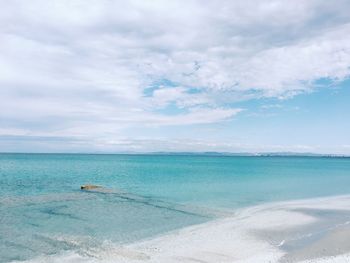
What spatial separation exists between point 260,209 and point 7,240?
23301mm

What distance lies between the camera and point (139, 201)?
125 ft

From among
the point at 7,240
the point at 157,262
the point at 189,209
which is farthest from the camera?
the point at 189,209

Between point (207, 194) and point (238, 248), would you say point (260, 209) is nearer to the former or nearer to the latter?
point (207, 194)

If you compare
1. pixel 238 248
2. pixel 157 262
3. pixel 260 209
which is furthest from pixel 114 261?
pixel 260 209

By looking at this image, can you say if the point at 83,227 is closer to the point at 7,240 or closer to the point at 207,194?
the point at 7,240

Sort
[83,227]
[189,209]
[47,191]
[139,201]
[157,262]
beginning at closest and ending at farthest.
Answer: [157,262]
[83,227]
[189,209]
[139,201]
[47,191]

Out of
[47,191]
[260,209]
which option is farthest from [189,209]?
[47,191]

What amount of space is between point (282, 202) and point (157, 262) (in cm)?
2615

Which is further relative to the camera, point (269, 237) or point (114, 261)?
point (269, 237)

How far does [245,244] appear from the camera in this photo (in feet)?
67.2

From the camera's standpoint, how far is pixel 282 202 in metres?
39.5

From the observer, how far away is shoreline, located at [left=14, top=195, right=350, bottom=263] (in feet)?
57.7

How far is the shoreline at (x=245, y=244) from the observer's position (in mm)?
17578

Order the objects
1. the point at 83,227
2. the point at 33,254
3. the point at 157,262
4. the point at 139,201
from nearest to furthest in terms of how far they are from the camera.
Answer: the point at 157,262, the point at 33,254, the point at 83,227, the point at 139,201
